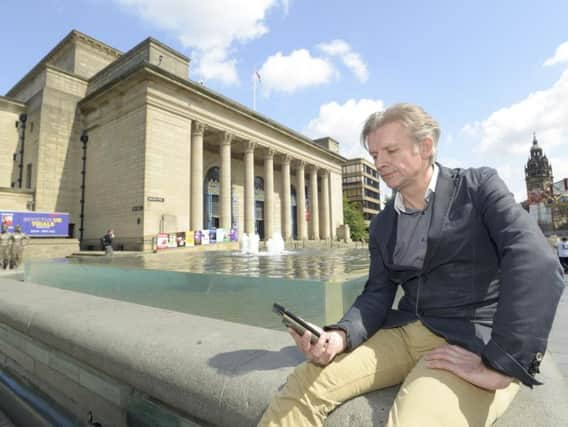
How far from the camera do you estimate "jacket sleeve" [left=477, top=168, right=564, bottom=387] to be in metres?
1.23

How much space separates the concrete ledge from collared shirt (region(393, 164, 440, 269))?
66cm

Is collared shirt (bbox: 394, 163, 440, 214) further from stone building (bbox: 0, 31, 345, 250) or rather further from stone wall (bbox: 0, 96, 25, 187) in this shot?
stone wall (bbox: 0, 96, 25, 187)

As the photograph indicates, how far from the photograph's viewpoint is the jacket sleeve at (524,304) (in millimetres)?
1229

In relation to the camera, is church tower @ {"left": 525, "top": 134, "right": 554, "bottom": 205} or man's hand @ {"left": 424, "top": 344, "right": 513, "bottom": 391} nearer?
man's hand @ {"left": 424, "top": 344, "right": 513, "bottom": 391}

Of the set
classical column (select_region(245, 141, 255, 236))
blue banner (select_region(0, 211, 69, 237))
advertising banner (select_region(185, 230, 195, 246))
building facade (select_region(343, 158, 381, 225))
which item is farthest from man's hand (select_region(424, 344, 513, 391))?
building facade (select_region(343, 158, 381, 225))

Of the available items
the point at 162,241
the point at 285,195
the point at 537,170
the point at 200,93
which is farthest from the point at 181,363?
the point at 537,170

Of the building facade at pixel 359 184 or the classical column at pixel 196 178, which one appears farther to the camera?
the building facade at pixel 359 184

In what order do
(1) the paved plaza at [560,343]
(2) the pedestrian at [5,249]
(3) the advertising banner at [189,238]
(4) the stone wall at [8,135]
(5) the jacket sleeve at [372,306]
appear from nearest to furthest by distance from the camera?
(5) the jacket sleeve at [372,306]
(1) the paved plaza at [560,343]
(2) the pedestrian at [5,249]
(3) the advertising banner at [189,238]
(4) the stone wall at [8,135]

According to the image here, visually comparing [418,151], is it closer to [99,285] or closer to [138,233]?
[99,285]

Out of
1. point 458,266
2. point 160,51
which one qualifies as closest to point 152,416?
point 458,266

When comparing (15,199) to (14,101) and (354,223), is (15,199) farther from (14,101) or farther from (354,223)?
(354,223)

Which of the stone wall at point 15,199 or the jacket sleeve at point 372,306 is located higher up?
the stone wall at point 15,199

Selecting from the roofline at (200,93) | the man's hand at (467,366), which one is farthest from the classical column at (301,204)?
the man's hand at (467,366)

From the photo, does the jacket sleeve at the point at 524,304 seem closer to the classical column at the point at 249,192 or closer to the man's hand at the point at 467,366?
the man's hand at the point at 467,366
